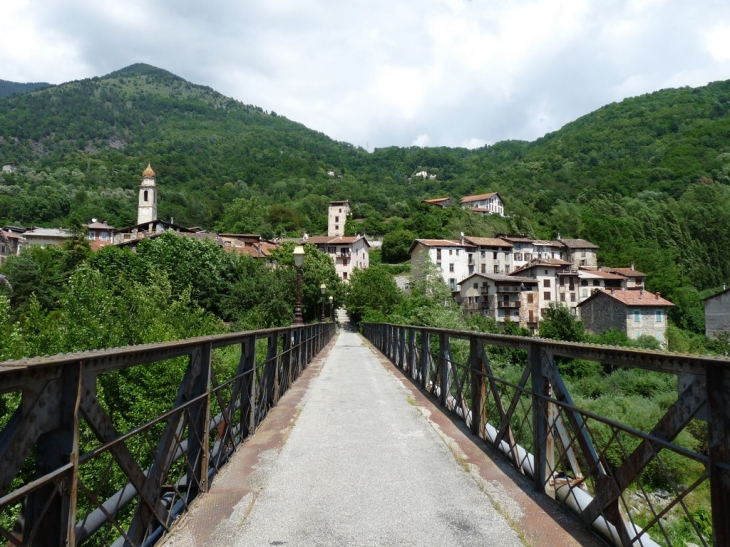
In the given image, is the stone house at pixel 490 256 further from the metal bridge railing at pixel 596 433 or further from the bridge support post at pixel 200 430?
the bridge support post at pixel 200 430

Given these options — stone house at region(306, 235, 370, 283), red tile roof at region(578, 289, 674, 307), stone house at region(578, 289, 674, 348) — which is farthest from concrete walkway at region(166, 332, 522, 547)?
stone house at region(306, 235, 370, 283)

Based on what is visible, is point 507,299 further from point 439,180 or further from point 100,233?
point 439,180

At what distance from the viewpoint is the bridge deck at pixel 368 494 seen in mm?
3049

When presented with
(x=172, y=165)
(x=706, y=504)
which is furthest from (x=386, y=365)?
(x=172, y=165)

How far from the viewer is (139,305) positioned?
2777 cm

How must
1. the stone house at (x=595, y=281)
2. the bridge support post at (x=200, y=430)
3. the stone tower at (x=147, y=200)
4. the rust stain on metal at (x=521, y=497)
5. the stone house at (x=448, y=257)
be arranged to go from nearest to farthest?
the rust stain on metal at (x=521, y=497), the bridge support post at (x=200, y=430), the stone house at (x=595, y=281), the stone house at (x=448, y=257), the stone tower at (x=147, y=200)

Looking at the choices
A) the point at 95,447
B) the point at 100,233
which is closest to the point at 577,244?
the point at 100,233

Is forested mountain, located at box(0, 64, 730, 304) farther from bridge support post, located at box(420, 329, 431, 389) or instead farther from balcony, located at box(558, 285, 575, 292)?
bridge support post, located at box(420, 329, 431, 389)

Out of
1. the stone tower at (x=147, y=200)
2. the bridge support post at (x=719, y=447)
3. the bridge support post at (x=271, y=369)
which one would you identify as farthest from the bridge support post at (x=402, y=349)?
the stone tower at (x=147, y=200)

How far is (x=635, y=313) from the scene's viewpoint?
5200 centimetres

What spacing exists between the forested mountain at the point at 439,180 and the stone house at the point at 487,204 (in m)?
3.36

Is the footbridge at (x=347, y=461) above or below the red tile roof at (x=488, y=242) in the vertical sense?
below

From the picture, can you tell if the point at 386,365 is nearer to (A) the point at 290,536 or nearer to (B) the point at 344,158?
(A) the point at 290,536

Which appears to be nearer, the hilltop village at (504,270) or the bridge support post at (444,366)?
the bridge support post at (444,366)
